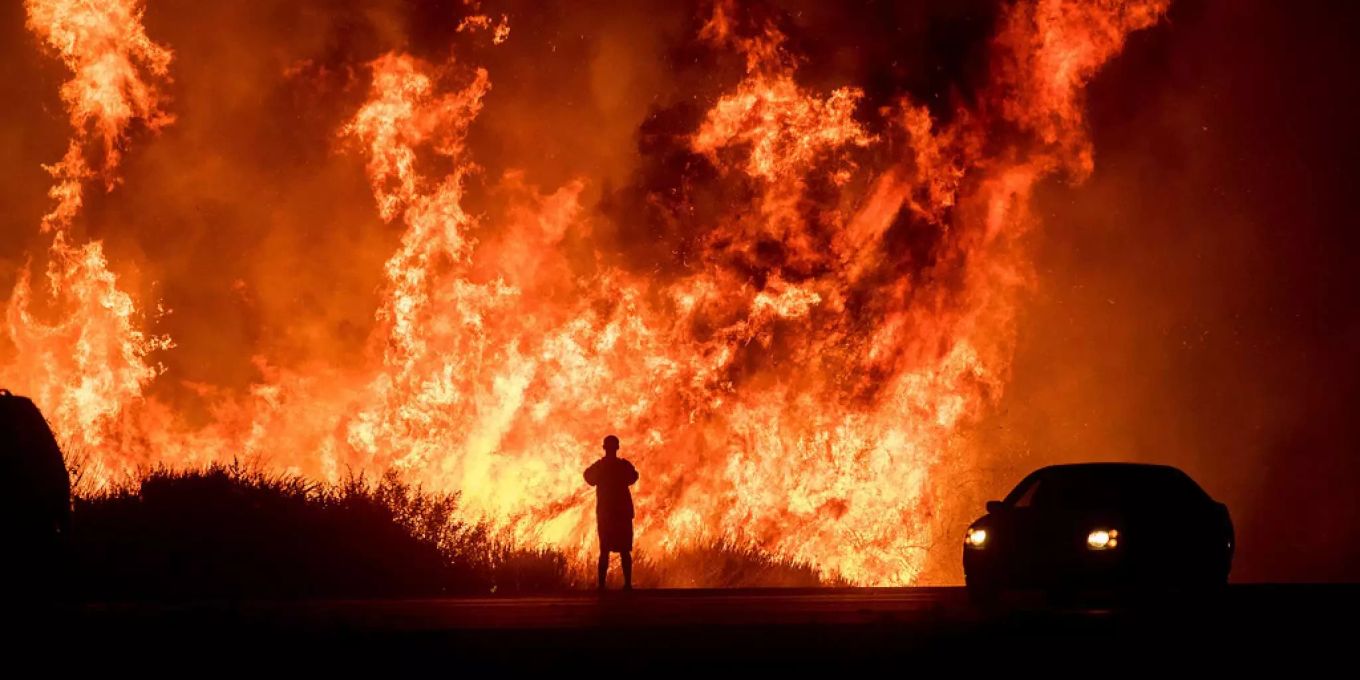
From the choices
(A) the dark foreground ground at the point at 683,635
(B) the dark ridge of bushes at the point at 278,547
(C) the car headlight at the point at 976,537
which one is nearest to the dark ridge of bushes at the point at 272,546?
(B) the dark ridge of bushes at the point at 278,547

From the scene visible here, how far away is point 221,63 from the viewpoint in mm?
35938

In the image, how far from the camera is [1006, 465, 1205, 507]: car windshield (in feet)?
53.3

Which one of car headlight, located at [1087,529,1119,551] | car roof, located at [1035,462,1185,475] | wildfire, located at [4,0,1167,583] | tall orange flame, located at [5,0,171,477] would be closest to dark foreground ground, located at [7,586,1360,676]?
car headlight, located at [1087,529,1119,551]

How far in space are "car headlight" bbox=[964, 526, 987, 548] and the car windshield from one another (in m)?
0.42

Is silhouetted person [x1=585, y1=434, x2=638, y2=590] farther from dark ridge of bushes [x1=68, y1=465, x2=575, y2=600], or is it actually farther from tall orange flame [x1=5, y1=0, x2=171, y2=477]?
tall orange flame [x1=5, y1=0, x2=171, y2=477]

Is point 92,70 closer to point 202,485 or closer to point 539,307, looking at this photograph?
point 539,307

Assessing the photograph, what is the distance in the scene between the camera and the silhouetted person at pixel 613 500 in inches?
822

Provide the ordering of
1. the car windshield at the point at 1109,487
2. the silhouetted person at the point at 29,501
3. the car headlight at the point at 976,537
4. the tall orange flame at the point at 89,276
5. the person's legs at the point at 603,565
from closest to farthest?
the silhouetted person at the point at 29,501 < the car windshield at the point at 1109,487 < the car headlight at the point at 976,537 < the person's legs at the point at 603,565 < the tall orange flame at the point at 89,276

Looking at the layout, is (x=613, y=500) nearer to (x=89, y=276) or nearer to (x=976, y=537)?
(x=976, y=537)

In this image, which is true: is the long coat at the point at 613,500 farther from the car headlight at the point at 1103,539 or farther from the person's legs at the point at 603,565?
the car headlight at the point at 1103,539

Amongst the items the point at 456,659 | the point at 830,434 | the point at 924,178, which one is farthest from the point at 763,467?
the point at 456,659

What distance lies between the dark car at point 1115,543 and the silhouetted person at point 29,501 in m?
8.15

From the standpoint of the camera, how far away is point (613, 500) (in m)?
20.9

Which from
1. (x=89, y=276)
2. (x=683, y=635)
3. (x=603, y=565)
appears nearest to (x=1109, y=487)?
(x=683, y=635)
